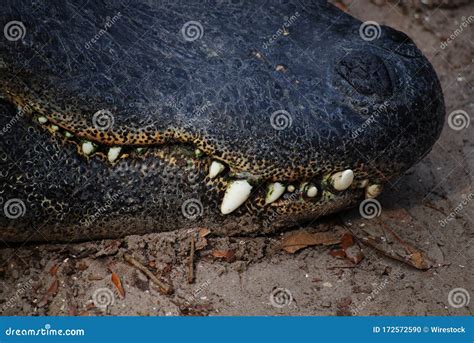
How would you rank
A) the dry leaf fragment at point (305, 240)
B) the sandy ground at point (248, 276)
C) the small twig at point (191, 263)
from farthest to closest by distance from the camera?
the dry leaf fragment at point (305, 240)
the small twig at point (191, 263)
the sandy ground at point (248, 276)

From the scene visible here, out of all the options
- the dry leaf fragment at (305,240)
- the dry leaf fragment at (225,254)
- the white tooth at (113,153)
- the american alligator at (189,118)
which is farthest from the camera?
the dry leaf fragment at (305,240)

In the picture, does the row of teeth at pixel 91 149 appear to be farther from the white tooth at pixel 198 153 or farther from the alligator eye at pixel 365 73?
the alligator eye at pixel 365 73

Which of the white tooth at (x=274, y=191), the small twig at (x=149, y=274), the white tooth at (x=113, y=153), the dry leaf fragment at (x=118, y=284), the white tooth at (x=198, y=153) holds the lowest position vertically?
the dry leaf fragment at (x=118, y=284)

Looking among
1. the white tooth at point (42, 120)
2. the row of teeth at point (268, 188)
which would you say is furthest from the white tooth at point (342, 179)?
the white tooth at point (42, 120)

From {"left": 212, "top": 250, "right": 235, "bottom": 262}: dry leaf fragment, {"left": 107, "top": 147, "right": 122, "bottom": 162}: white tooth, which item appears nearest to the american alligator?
{"left": 107, "top": 147, "right": 122, "bottom": 162}: white tooth

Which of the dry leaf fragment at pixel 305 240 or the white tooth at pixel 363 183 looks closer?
the white tooth at pixel 363 183

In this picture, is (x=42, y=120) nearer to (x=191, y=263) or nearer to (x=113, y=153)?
(x=113, y=153)

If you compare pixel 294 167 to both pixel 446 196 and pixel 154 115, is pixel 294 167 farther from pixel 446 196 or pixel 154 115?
pixel 446 196
